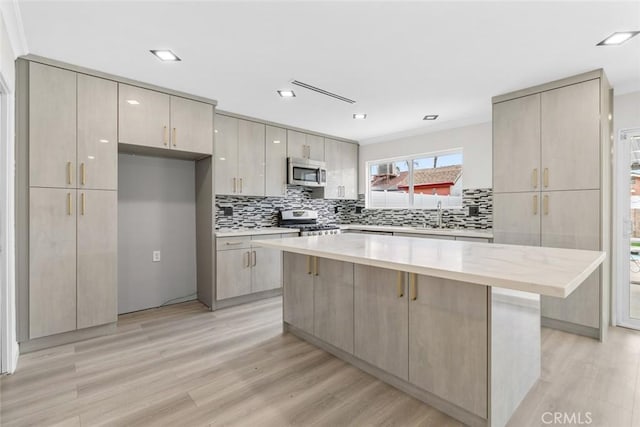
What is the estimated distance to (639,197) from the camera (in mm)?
3098

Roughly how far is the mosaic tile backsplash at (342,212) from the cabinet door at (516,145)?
0.86 meters

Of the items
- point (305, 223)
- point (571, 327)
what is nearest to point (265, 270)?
point (305, 223)

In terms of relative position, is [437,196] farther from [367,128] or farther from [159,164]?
[159,164]

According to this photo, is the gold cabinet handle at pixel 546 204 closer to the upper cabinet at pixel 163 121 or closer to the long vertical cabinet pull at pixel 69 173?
the upper cabinet at pixel 163 121

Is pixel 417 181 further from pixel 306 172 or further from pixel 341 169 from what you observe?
pixel 306 172

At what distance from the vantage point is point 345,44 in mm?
2316

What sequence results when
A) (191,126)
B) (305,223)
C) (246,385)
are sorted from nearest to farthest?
(246,385) < (191,126) < (305,223)

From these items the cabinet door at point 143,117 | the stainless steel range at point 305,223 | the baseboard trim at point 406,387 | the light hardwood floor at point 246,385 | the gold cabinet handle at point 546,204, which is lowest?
the light hardwood floor at point 246,385

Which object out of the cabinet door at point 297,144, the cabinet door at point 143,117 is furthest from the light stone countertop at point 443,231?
the cabinet door at point 143,117

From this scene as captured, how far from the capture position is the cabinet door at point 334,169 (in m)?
5.18

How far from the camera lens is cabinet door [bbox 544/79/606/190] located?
279 cm

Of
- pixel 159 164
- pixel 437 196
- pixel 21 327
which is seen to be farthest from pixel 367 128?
pixel 21 327

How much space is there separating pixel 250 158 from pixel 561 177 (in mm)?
3417

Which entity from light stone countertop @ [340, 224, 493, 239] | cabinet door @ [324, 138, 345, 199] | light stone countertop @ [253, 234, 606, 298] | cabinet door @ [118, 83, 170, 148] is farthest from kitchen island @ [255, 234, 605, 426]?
cabinet door @ [324, 138, 345, 199]
